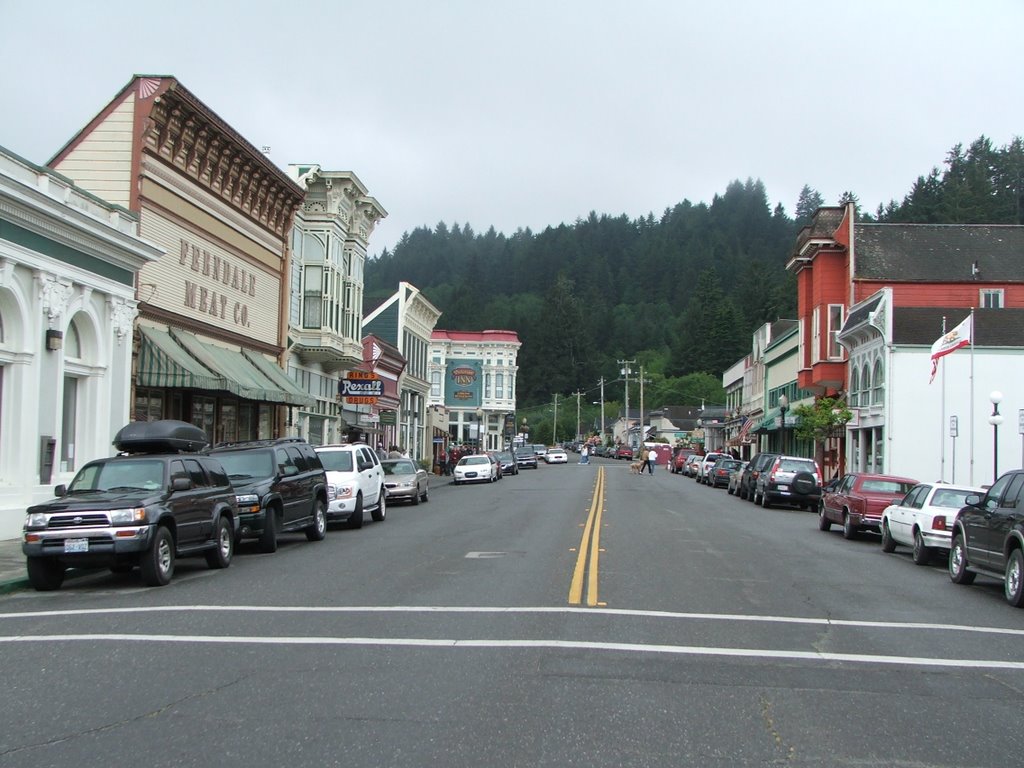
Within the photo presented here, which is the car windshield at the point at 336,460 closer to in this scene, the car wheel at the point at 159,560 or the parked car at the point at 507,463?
the car wheel at the point at 159,560

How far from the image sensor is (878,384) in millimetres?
44219

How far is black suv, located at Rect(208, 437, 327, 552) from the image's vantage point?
1872 cm

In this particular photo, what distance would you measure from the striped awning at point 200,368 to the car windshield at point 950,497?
17429mm

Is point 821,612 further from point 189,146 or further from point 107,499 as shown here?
point 189,146

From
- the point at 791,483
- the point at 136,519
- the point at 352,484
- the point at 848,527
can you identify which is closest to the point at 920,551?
the point at 848,527

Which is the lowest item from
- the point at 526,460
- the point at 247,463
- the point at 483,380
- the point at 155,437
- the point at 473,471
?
the point at 526,460

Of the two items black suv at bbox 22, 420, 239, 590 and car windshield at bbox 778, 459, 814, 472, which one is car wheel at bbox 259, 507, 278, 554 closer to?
black suv at bbox 22, 420, 239, 590

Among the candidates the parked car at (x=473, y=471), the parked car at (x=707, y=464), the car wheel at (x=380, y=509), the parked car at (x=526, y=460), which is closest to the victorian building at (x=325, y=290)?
the parked car at (x=473, y=471)

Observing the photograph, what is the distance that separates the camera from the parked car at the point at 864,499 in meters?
23.5

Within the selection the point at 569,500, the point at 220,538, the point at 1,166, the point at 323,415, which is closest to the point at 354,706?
the point at 220,538

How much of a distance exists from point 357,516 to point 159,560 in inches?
405

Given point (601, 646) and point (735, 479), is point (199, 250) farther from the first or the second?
point (601, 646)

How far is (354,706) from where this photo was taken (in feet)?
24.7

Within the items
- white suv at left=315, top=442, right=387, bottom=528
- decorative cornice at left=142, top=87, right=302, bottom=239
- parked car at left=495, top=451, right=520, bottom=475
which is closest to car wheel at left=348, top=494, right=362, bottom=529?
white suv at left=315, top=442, right=387, bottom=528
